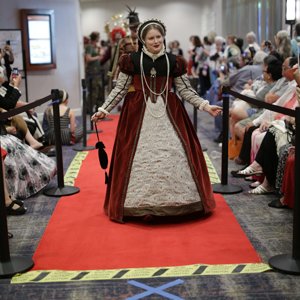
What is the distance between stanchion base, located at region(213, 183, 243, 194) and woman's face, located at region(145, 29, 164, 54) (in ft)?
4.85

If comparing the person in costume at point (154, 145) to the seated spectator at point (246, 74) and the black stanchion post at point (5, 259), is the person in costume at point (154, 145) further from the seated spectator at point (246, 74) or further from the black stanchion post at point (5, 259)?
the seated spectator at point (246, 74)

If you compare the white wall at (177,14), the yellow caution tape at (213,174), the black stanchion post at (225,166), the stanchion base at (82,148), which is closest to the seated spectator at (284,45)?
the yellow caution tape at (213,174)

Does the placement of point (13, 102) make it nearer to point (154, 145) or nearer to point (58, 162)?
point (58, 162)

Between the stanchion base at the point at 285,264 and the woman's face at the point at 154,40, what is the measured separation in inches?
66.8

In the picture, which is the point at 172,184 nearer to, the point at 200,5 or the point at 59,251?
the point at 59,251

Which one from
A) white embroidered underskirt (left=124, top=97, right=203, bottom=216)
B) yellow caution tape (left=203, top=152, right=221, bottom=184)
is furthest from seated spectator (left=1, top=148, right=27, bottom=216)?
yellow caution tape (left=203, top=152, right=221, bottom=184)

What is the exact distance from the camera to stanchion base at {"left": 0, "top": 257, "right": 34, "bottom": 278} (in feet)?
10.4

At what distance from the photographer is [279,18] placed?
31.6 ft

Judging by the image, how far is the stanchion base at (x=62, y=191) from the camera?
4922mm

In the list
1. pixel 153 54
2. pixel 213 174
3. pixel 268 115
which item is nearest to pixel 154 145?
pixel 153 54

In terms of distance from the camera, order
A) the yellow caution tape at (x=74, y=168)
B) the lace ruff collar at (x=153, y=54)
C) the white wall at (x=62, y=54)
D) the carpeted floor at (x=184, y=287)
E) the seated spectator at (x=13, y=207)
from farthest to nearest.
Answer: the white wall at (x=62, y=54), the yellow caution tape at (x=74, y=168), the seated spectator at (x=13, y=207), the lace ruff collar at (x=153, y=54), the carpeted floor at (x=184, y=287)

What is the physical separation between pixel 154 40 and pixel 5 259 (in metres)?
1.83

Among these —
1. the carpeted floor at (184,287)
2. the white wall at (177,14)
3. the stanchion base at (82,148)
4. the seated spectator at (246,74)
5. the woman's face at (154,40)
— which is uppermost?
the white wall at (177,14)

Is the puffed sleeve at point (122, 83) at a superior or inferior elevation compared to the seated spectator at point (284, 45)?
inferior
